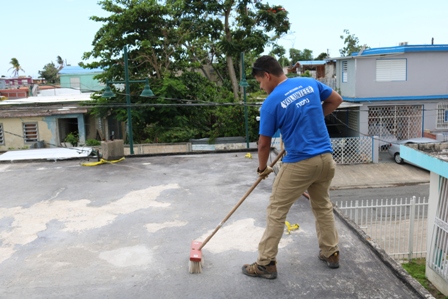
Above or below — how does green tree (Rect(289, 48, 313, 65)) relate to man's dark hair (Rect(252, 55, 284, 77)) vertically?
above

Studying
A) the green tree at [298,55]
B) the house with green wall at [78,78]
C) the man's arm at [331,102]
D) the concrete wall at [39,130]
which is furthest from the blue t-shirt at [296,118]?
the green tree at [298,55]

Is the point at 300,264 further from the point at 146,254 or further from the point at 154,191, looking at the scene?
the point at 154,191

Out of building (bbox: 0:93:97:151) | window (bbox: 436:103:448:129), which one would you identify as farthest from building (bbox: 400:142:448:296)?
building (bbox: 0:93:97:151)

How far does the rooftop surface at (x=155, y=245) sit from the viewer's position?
319 cm

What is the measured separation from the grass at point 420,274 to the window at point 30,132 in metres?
16.6

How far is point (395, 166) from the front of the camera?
17.1m

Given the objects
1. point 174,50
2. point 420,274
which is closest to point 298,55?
point 174,50

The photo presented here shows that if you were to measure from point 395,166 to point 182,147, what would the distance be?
8.63 metres

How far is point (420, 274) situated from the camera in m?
7.61

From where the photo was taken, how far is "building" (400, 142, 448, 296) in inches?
234

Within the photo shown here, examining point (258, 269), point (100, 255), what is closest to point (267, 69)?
point (258, 269)

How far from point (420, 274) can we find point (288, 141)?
18.9ft

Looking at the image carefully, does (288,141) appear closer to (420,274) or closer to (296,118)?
(296,118)

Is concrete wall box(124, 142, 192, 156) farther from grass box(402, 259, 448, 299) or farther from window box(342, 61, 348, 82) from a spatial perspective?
grass box(402, 259, 448, 299)
